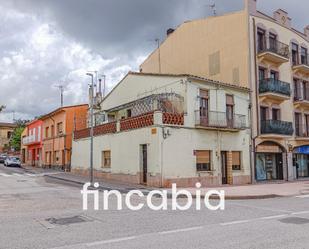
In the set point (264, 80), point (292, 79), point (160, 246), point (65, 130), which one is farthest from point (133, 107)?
point (160, 246)

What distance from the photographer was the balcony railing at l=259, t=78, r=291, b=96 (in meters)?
26.2

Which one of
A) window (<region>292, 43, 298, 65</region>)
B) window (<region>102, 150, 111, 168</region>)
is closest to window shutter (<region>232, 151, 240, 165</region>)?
window (<region>102, 150, 111, 168</region>)

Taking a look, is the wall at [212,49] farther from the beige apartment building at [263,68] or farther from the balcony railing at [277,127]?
the balcony railing at [277,127]

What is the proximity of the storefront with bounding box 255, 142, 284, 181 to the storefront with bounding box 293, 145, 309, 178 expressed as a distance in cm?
181

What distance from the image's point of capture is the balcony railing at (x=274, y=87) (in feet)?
86.1

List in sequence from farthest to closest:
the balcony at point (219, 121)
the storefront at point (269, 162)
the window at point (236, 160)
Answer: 1. the storefront at point (269, 162)
2. the window at point (236, 160)
3. the balcony at point (219, 121)

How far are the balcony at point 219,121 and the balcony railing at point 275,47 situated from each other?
6503 mm

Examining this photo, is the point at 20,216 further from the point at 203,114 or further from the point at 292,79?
the point at 292,79

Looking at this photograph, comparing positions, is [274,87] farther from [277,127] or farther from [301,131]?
[301,131]

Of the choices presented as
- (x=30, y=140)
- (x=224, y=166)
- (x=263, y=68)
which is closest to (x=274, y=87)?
(x=263, y=68)

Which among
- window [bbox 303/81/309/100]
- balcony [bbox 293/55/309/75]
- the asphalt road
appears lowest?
the asphalt road

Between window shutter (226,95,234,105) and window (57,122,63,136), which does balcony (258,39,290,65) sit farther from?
window (57,122,63,136)

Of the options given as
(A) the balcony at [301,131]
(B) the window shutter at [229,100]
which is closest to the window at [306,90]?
(A) the balcony at [301,131]

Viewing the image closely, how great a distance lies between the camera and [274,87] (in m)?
26.9
